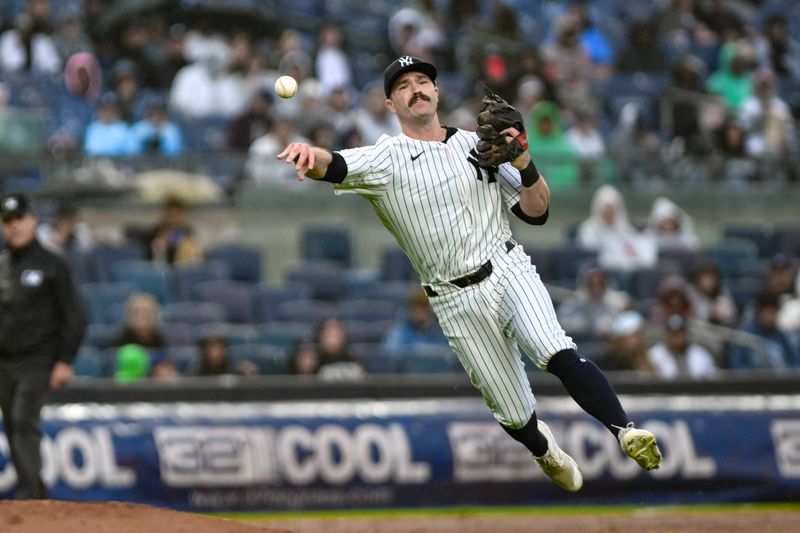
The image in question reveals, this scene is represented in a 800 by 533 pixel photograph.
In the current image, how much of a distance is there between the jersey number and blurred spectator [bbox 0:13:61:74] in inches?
360

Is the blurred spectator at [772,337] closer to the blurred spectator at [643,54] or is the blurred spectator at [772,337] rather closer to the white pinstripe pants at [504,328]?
the blurred spectator at [643,54]

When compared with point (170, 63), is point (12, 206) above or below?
below

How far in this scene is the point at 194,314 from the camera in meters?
12.8

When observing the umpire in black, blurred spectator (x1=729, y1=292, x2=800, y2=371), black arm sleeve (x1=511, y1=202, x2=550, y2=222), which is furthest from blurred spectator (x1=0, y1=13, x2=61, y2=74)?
black arm sleeve (x1=511, y1=202, x2=550, y2=222)

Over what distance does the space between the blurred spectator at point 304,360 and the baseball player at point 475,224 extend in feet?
14.4

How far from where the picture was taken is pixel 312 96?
1475 cm

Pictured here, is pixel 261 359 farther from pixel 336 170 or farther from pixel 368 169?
pixel 336 170

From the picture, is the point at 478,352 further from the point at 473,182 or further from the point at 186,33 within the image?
the point at 186,33

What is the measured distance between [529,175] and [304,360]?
5.09 meters

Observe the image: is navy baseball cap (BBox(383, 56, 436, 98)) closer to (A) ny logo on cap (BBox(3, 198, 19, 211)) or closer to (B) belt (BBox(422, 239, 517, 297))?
(B) belt (BBox(422, 239, 517, 297))

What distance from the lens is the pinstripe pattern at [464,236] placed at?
7.22 m

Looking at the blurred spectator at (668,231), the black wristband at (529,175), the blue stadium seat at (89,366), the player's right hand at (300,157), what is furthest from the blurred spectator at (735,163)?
the player's right hand at (300,157)

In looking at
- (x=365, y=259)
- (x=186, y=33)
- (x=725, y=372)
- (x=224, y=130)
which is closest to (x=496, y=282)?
(x=725, y=372)

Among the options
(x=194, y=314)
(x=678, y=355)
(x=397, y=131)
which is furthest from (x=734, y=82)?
(x=194, y=314)
